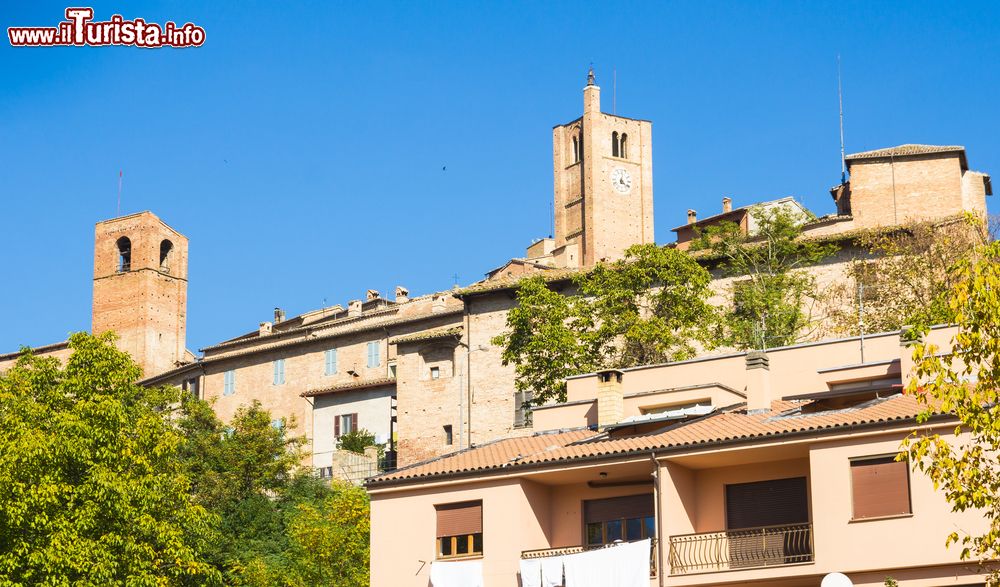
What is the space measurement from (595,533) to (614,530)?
1.52 ft

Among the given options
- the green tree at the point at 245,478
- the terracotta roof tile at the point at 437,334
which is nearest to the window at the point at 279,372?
the green tree at the point at 245,478

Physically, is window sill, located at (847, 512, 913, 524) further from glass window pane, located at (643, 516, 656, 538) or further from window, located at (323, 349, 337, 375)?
window, located at (323, 349, 337, 375)

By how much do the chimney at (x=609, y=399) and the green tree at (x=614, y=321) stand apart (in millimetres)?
14550

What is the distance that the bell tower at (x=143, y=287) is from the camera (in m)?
104

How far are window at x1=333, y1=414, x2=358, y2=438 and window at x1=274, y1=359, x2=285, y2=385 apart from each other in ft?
20.6

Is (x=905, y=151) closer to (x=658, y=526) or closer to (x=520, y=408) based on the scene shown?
(x=520, y=408)

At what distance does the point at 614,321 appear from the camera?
52750 mm

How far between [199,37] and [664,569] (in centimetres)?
1896

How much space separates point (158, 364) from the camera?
10344cm

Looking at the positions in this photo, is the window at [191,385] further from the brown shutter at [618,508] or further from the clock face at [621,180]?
the brown shutter at [618,508]

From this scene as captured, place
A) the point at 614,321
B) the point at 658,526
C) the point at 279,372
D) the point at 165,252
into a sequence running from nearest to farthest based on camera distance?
the point at 658,526
the point at 614,321
the point at 279,372
the point at 165,252

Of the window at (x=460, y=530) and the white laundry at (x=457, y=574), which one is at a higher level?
the window at (x=460, y=530)

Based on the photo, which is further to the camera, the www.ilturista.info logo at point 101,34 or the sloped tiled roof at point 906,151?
the sloped tiled roof at point 906,151

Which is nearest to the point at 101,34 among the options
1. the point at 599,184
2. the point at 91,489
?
the point at 91,489
